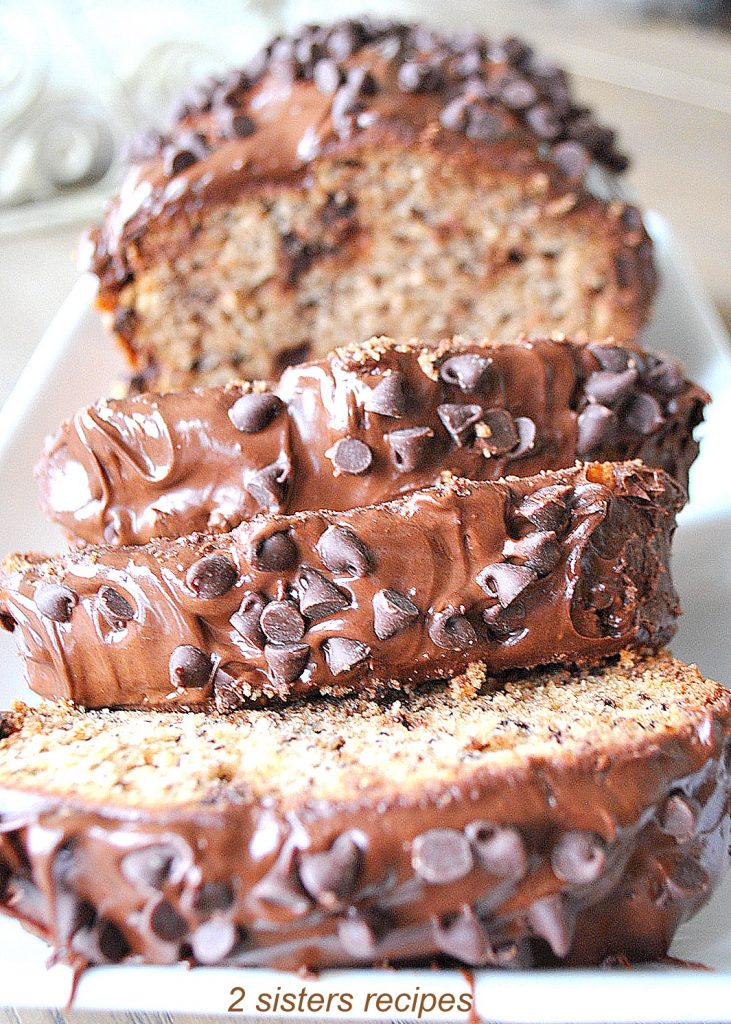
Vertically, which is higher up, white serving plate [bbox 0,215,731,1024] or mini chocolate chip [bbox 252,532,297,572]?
mini chocolate chip [bbox 252,532,297,572]

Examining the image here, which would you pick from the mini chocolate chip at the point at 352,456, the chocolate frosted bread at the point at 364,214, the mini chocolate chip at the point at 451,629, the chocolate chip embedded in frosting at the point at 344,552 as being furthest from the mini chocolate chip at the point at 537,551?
the chocolate frosted bread at the point at 364,214

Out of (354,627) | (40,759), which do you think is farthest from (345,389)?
(40,759)

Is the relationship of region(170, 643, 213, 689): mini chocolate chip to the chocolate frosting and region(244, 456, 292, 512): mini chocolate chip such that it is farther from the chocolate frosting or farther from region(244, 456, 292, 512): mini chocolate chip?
the chocolate frosting

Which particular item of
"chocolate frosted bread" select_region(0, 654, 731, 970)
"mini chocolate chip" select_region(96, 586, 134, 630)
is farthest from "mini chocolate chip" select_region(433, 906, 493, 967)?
"mini chocolate chip" select_region(96, 586, 134, 630)

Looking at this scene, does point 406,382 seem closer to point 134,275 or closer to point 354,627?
point 354,627

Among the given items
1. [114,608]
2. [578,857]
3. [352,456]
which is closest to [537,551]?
[352,456]

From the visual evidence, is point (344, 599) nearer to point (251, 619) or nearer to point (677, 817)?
point (251, 619)
